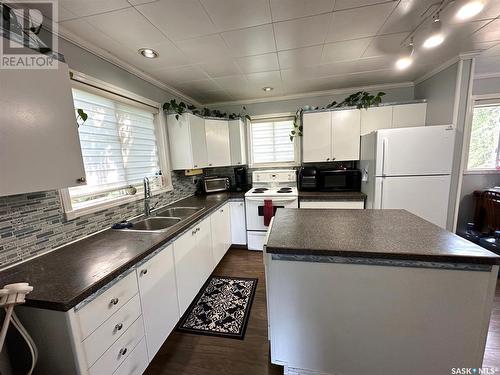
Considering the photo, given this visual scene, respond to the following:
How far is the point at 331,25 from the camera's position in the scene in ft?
5.09

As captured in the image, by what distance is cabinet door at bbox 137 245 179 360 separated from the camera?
1.30 m

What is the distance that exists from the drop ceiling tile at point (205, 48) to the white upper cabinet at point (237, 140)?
1.35 m

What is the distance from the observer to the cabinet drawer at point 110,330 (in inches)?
37.0

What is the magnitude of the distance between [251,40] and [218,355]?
8.39ft

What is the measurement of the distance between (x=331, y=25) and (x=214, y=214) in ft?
7.09

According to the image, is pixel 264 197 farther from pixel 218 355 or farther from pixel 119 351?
pixel 119 351

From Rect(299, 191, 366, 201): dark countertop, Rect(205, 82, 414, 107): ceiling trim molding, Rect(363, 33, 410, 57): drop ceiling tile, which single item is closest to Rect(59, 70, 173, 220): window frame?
Rect(205, 82, 414, 107): ceiling trim molding

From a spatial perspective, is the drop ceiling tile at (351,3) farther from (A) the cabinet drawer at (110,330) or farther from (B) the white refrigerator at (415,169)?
(A) the cabinet drawer at (110,330)

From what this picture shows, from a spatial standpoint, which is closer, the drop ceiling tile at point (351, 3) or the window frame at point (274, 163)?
the drop ceiling tile at point (351, 3)

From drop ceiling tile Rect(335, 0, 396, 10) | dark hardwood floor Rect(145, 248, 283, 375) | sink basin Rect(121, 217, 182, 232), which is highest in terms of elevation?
drop ceiling tile Rect(335, 0, 396, 10)

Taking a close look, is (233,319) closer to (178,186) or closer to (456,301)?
(456,301)

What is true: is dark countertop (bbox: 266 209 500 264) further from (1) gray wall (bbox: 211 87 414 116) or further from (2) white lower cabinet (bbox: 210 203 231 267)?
(1) gray wall (bbox: 211 87 414 116)

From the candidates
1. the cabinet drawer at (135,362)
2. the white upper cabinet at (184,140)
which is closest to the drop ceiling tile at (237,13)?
the white upper cabinet at (184,140)

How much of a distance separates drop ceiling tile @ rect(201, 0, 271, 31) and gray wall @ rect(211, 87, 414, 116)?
6.49 feet
